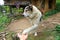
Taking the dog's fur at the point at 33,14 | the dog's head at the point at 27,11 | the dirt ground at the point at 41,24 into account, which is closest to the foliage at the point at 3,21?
the dirt ground at the point at 41,24

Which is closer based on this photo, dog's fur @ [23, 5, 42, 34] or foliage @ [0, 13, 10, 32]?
dog's fur @ [23, 5, 42, 34]

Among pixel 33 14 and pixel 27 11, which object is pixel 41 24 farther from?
pixel 27 11

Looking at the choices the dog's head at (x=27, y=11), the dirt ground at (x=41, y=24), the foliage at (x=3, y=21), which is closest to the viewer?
the dog's head at (x=27, y=11)

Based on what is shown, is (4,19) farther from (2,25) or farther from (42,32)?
(42,32)

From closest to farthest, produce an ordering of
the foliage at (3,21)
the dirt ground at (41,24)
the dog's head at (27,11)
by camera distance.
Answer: the dog's head at (27,11)
the dirt ground at (41,24)
the foliage at (3,21)

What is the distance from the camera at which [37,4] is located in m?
9.38

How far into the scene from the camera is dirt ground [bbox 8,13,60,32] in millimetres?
7268

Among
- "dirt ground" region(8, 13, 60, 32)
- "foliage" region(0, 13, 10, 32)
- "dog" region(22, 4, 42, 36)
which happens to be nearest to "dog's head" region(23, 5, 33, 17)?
"dog" region(22, 4, 42, 36)

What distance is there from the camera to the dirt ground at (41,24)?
7268mm

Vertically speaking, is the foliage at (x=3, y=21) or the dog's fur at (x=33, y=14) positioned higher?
the dog's fur at (x=33, y=14)

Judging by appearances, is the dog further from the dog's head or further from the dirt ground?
the dirt ground

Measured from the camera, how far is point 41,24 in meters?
7.27

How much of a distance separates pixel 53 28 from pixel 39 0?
2481mm

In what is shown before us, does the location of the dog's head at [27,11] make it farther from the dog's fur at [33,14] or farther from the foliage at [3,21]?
the foliage at [3,21]
